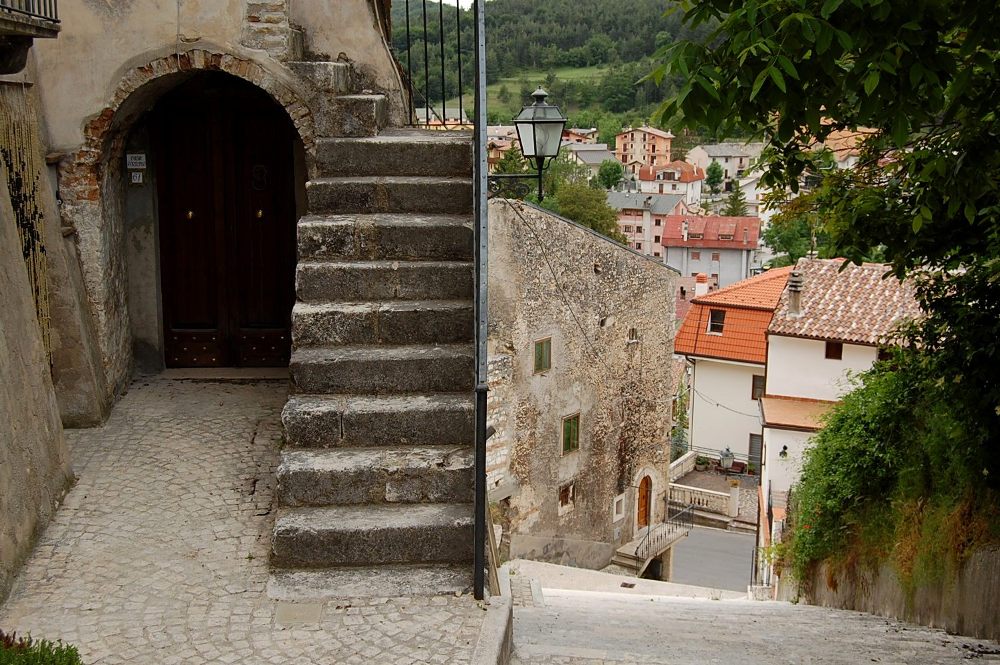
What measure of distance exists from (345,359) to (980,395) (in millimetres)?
4131

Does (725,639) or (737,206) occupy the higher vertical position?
(737,206)

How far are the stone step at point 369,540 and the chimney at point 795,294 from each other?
654 inches

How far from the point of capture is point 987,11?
3.47 metres

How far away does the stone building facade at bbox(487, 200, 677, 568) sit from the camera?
1853 centimetres

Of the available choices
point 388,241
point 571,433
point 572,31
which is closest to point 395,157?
point 388,241

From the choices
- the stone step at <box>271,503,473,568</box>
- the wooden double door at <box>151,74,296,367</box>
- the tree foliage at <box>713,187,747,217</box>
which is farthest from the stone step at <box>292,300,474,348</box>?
the tree foliage at <box>713,187,747,217</box>

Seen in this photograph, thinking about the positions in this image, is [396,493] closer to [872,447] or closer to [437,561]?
[437,561]

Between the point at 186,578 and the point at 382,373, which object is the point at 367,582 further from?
the point at 382,373

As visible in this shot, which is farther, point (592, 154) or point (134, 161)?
point (592, 154)

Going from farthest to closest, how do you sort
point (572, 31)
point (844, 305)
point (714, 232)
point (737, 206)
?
point (572, 31) < point (737, 206) < point (714, 232) < point (844, 305)

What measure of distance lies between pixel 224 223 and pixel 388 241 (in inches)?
84.1

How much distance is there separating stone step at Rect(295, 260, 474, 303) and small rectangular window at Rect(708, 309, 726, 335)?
24548 millimetres

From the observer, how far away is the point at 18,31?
501 centimetres

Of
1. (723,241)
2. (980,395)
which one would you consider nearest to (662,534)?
(980,395)
